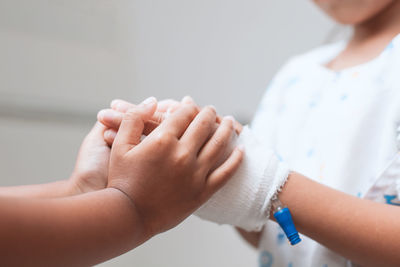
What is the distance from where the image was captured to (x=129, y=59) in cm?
94

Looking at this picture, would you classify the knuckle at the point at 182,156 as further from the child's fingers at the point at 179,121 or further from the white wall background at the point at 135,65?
the white wall background at the point at 135,65

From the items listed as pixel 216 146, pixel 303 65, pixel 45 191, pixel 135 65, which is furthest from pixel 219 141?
pixel 135 65

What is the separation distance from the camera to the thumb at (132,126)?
1.19 ft

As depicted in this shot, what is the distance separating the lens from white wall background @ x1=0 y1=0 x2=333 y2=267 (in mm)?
785

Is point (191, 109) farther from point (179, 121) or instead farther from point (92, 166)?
point (92, 166)

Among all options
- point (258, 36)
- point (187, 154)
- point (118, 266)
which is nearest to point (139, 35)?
point (258, 36)

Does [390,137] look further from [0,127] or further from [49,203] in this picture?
[0,127]

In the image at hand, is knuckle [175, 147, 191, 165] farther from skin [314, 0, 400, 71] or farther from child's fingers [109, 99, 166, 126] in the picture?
skin [314, 0, 400, 71]

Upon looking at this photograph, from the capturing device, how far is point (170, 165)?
330 millimetres

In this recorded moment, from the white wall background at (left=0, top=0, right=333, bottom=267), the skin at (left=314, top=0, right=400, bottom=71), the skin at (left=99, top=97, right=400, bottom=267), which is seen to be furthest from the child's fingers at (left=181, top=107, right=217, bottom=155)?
the white wall background at (left=0, top=0, right=333, bottom=267)

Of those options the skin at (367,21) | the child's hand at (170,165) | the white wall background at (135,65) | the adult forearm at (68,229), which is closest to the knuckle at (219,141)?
the child's hand at (170,165)

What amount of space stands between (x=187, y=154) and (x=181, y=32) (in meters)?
0.71

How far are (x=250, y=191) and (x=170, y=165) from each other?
4.0 inches

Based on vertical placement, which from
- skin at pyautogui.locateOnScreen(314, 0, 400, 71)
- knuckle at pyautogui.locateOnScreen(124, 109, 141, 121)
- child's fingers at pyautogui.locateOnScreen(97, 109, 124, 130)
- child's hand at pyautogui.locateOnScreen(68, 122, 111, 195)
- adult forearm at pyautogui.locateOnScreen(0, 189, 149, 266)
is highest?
skin at pyautogui.locateOnScreen(314, 0, 400, 71)
